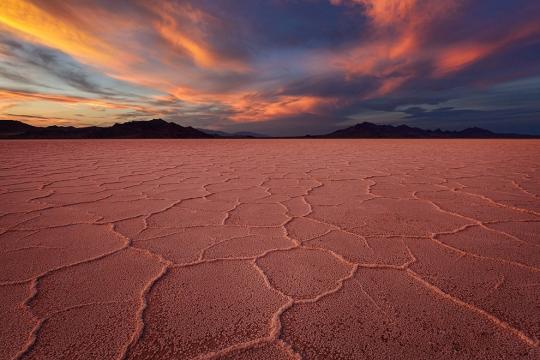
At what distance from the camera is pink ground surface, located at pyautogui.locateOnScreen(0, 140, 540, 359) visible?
774mm

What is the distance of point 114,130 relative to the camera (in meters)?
40.5

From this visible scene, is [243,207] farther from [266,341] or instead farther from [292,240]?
[266,341]

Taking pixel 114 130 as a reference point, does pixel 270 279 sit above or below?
above

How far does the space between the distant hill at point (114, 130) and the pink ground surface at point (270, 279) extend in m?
38.5

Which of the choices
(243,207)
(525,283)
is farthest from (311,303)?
(243,207)

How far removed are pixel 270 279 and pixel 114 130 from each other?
45.0 m

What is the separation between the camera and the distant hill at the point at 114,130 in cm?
3719

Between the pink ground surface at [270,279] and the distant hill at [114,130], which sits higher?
the pink ground surface at [270,279]

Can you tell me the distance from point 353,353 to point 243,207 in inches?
55.1

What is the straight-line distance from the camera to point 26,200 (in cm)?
224

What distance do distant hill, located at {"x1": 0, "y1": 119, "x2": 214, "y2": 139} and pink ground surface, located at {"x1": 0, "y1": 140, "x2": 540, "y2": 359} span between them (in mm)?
38543

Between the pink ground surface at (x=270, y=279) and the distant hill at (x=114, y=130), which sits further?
the distant hill at (x=114, y=130)

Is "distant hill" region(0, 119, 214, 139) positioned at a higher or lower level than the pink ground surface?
lower

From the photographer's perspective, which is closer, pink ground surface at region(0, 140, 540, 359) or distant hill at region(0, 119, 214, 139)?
pink ground surface at region(0, 140, 540, 359)
